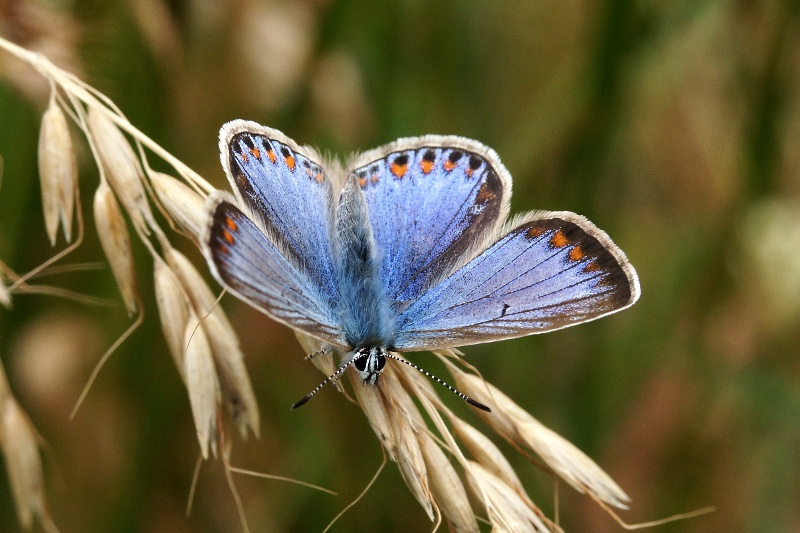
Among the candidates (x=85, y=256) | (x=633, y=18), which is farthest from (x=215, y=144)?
(x=633, y=18)

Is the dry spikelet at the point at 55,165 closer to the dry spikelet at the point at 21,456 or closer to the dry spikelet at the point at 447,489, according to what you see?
the dry spikelet at the point at 21,456

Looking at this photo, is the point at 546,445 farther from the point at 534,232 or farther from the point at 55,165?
the point at 55,165

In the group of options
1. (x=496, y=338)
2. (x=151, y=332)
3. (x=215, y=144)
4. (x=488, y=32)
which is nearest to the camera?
(x=496, y=338)

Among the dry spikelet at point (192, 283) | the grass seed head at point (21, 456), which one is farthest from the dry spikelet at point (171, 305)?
→ the grass seed head at point (21, 456)

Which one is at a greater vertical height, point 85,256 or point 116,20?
point 116,20

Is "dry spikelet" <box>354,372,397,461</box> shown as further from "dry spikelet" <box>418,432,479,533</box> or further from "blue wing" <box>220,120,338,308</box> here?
"blue wing" <box>220,120,338,308</box>

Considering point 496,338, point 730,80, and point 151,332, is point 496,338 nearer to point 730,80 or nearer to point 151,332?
point 151,332
